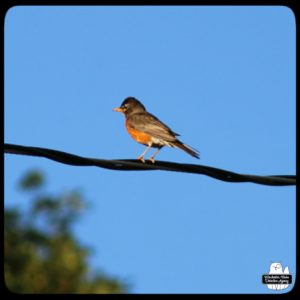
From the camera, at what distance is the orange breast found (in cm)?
1244

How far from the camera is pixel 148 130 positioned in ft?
40.9

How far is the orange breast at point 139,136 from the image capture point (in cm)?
1244

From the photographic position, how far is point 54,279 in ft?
79.5

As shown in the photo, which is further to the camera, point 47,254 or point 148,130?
point 47,254

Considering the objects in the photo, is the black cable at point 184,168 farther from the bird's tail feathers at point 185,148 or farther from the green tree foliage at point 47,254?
the green tree foliage at point 47,254

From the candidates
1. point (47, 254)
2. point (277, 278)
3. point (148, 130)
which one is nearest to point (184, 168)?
point (277, 278)

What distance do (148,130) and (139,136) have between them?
0.29 metres

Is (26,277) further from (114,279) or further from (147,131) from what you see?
(147,131)

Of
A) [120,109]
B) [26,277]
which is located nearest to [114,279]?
[26,277]

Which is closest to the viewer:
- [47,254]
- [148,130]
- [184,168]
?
[184,168]

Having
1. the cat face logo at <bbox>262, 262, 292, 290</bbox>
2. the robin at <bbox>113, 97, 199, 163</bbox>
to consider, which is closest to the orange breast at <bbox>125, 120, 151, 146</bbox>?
the robin at <bbox>113, 97, 199, 163</bbox>

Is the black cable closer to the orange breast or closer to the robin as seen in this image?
the robin

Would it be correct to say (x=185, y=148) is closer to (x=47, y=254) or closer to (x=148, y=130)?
(x=148, y=130)

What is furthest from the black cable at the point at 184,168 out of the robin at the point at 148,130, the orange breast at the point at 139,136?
the orange breast at the point at 139,136
